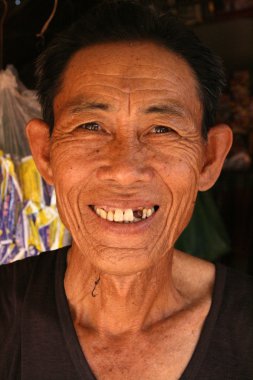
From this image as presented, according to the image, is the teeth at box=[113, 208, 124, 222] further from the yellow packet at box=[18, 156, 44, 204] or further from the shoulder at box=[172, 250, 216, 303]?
the yellow packet at box=[18, 156, 44, 204]

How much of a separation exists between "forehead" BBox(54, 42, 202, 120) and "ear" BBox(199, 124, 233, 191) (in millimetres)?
160

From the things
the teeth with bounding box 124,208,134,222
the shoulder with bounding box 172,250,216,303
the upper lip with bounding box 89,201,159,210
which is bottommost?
the shoulder with bounding box 172,250,216,303

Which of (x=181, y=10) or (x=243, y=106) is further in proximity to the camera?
(x=243, y=106)

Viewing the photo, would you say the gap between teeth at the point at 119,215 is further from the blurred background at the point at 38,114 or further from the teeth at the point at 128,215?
the blurred background at the point at 38,114

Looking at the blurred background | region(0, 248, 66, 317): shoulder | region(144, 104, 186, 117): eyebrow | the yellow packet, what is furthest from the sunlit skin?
the yellow packet

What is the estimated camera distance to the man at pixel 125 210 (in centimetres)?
154

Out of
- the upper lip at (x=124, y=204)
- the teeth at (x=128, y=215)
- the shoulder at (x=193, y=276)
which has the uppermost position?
the upper lip at (x=124, y=204)

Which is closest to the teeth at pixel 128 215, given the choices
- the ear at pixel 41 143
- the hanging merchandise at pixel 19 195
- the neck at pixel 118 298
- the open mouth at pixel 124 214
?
the open mouth at pixel 124 214

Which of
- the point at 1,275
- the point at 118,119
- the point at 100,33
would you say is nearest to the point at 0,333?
the point at 1,275

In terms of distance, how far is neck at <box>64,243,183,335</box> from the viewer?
1747mm

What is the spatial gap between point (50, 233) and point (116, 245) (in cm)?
102

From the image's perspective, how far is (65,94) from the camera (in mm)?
1646

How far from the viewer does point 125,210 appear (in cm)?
153

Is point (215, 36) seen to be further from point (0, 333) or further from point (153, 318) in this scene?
point (0, 333)
